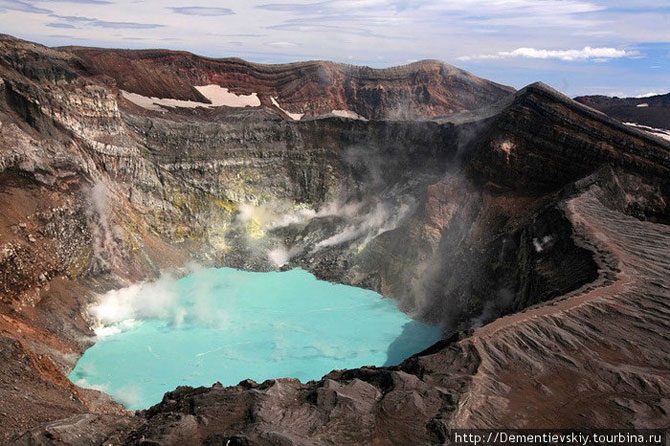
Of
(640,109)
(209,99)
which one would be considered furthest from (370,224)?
(640,109)

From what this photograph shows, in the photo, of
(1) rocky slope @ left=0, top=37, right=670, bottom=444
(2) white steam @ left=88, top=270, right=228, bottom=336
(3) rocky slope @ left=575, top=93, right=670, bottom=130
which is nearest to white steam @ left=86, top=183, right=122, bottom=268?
(1) rocky slope @ left=0, top=37, right=670, bottom=444

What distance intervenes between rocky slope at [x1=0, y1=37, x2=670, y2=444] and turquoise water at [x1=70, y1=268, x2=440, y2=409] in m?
1.14

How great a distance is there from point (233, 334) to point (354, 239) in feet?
33.0

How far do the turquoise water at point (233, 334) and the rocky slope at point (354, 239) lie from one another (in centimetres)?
114

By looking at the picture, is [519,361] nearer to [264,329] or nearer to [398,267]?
[264,329]

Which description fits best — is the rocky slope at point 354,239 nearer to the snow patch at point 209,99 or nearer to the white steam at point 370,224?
the white steam at point 370,224

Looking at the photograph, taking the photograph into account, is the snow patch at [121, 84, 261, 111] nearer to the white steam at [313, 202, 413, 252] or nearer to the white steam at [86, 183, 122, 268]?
the white steam at [86, 183, 122, 268]

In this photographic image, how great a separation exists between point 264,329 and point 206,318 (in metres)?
2.57

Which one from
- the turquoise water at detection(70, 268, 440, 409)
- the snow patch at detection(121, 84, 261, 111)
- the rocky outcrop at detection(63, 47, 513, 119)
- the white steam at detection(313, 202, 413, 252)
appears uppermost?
the rocky outcrop at detection(63, 47, 513, 119)

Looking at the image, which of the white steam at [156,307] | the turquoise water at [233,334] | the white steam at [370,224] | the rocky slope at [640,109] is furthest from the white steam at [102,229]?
the rocky slope at [640,109]

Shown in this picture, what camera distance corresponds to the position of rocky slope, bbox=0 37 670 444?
→ 10.3 m

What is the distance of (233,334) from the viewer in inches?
861

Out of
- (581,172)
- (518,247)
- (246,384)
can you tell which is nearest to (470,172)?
(581,172)

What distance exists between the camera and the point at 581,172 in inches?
933
